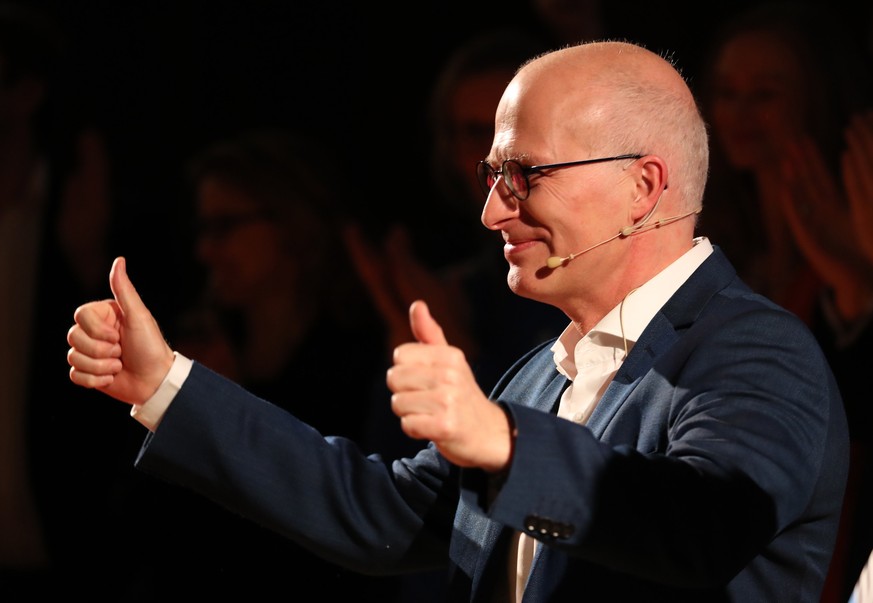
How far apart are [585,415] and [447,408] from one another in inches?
21.9

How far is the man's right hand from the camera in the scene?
1.92 metres

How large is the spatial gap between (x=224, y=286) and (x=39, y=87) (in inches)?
47.1

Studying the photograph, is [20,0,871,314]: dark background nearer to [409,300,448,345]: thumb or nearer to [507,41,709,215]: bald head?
[507,41,709,215]: bald head

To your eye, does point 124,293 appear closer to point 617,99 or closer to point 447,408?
point 447,408

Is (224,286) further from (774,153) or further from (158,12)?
(774,153)

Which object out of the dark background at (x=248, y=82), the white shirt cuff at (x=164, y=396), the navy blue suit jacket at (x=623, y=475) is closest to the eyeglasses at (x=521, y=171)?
the navy blue suit jacket at (x=623, y=475)

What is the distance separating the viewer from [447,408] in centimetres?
148

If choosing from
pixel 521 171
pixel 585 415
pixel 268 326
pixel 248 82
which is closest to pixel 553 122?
pixel 521 171

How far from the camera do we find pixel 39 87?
16.8 ft

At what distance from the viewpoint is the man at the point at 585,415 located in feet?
5.01

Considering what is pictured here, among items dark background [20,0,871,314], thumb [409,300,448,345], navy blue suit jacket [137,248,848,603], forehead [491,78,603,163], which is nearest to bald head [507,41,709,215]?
forehead [491,78,603,163]

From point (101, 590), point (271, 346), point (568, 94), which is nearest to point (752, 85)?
point (271, 346)

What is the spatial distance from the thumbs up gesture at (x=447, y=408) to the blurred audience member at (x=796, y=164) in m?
2.50

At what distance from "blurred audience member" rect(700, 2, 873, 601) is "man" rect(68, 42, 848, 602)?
190 cm
